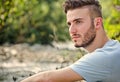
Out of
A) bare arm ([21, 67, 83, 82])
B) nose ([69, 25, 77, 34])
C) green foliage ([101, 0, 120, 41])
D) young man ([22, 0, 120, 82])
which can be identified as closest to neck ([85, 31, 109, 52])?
young man ([22, 0, 120, 82])

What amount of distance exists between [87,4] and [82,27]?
0.55ft

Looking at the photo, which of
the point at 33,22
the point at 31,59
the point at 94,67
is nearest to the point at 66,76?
the point at 94,67

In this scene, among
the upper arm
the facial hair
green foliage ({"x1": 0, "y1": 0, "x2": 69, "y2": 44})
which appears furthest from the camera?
green foliage ({"x1": 0, "y1": 0, "x2": 69, "y2": 44})

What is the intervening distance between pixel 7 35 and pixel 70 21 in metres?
7.37

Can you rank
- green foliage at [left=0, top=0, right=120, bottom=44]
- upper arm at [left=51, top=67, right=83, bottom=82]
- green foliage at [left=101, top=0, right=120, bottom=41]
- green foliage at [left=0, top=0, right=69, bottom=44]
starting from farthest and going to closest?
green foliage at [left=0, top=0, right=69, bottom=44]
green foliage at [left=0, top=0, right=120, bottom=44]
green foliage at [left=101, top=0, right=120, bottom=41]
upper arm at [left=51, top=67, right=83, bottom=82]

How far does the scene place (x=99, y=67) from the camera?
9.93 feet

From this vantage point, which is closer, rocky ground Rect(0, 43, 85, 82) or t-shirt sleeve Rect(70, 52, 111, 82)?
t-shirt sleeve Rect(70, 52, 111, 82)

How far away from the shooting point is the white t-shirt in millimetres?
3008

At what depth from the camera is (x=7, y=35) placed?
10562 mm

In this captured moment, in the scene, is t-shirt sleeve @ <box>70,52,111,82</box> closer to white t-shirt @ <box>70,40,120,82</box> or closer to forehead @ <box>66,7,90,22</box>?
white t-shirt @ <box>70,40,120,82</box>

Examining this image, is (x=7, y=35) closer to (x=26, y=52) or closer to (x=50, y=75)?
(x=26, y=52)

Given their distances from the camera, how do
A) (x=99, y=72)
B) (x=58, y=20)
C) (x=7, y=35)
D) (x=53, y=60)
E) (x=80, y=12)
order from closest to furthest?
1. (x=99, y=72)
2. (x=80, y=12)
3. (x=53, y=60)
4. (x=7, y=35)
5. (x=58, y=20)

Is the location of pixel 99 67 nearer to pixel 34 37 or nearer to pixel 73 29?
pixel 73 29

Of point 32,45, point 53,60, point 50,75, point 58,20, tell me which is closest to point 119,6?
point 53,60
